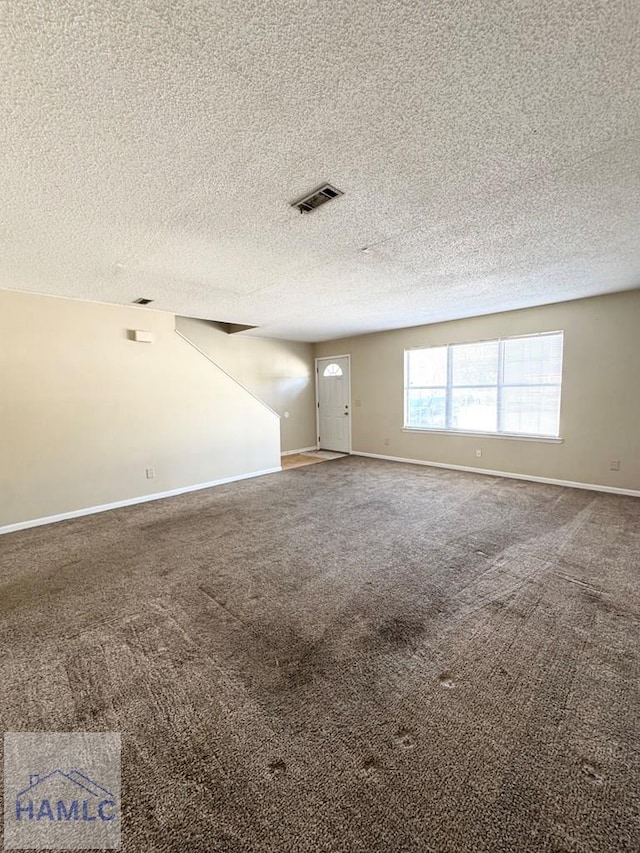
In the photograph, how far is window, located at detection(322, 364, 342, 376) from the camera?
771 centimetres

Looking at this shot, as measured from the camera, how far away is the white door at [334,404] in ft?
25.0

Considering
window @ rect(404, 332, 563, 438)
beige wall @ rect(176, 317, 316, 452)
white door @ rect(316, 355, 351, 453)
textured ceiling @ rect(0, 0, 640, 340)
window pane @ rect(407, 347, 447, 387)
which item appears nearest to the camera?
textured ceiling @ rect(0, 0, 640, 340)

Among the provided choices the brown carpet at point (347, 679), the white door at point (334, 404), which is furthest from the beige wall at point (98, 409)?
the white door at point (334, 404)

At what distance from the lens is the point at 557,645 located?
6.31 ft

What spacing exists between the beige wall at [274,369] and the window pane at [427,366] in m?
2.51

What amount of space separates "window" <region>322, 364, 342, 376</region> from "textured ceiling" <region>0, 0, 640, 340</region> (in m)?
4.49

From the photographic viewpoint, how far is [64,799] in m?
1.23

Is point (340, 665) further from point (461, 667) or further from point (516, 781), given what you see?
point (516, 781)

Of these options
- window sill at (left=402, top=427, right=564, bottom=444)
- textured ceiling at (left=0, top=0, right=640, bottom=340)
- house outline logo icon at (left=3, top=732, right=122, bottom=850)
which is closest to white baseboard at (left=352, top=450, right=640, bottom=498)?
window sill at (left=402, top=427, right=564, bottom=444)

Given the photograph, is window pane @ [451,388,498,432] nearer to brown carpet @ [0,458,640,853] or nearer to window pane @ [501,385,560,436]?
window pane @ [501,385,560,436]

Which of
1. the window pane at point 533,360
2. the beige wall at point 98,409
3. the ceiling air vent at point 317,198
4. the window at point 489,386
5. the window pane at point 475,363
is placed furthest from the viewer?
the window pane at point 475,363

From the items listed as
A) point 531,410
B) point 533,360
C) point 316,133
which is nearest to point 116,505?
point 316,133

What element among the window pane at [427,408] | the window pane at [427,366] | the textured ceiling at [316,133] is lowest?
the window pane at [427,408]

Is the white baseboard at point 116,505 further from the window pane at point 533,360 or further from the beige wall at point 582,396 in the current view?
the window pane at point 533,360
